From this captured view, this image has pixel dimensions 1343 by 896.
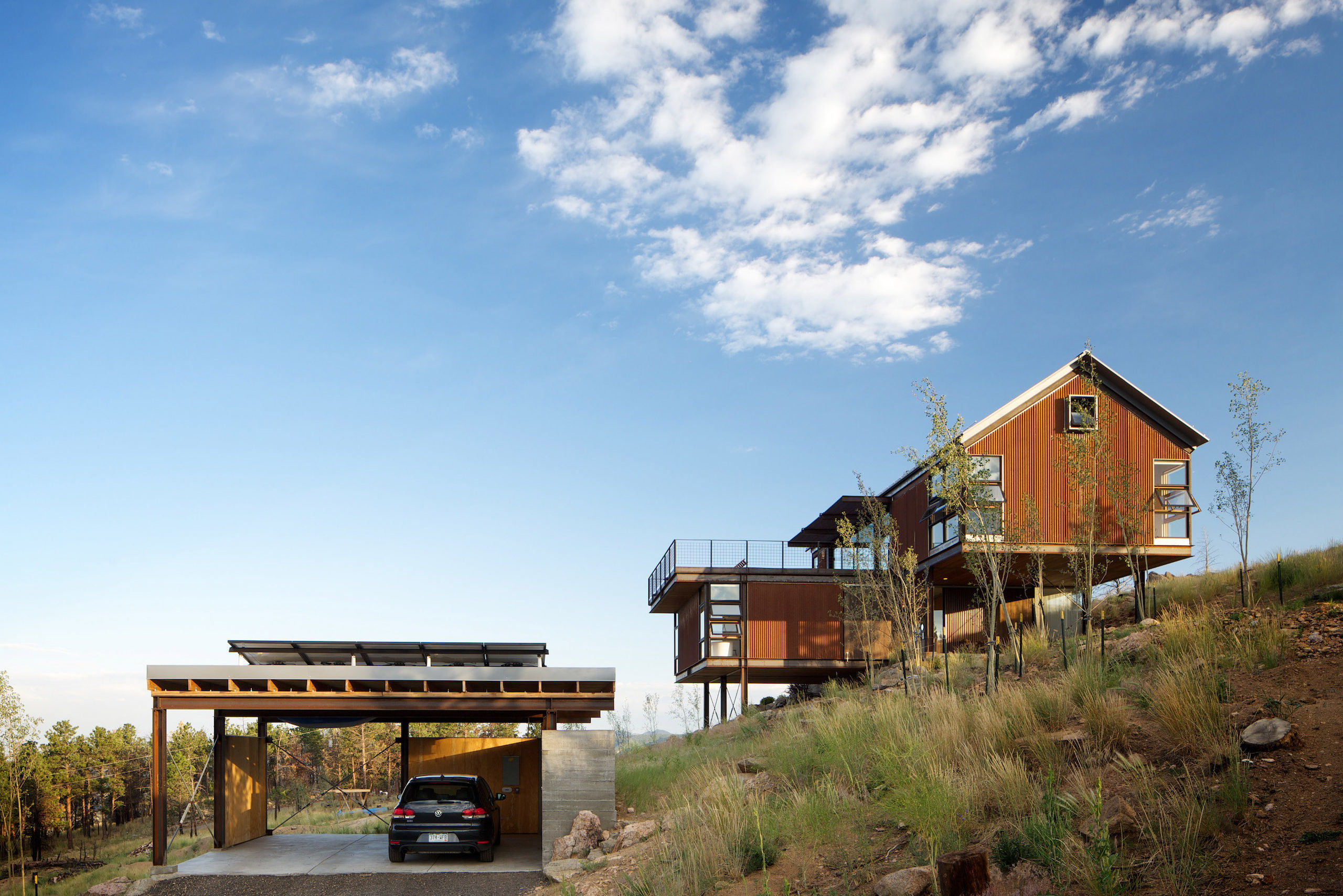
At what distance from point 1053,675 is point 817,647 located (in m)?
16.1

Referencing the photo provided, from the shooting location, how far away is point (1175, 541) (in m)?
25.4

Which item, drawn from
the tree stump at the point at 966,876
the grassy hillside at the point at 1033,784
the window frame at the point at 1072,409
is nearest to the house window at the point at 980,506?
the grassy hillside at the point at 1033,784

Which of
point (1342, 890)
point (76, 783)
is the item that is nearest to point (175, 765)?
point (76, 783)

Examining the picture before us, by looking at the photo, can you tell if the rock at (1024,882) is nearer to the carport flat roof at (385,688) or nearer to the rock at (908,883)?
the rock at (908,883)

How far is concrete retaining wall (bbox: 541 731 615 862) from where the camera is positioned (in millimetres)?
Answer: 15469

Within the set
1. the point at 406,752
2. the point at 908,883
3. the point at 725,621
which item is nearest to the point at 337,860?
the point at 406,752

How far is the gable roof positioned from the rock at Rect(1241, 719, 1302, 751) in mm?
18117

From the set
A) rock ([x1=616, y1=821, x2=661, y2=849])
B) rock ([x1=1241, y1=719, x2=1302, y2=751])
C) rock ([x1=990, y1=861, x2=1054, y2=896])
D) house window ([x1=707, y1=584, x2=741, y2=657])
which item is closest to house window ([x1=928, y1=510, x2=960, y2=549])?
house window ([x1=707, y1=584, x2=741, y2=657])

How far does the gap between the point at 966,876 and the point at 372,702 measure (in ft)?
40.3

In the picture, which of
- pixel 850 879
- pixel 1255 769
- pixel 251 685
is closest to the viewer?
pixel 1255 769

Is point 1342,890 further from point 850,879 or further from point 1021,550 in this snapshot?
point 1021,550

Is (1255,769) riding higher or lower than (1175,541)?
lower

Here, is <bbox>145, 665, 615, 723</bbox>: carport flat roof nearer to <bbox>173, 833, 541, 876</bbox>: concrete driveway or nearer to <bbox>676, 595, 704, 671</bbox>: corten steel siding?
<bbox>173, 833, 541, 876</bbox>: concrete driveway

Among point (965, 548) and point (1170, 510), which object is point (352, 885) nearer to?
point (965, 548)
